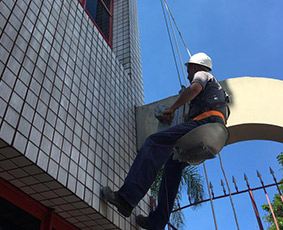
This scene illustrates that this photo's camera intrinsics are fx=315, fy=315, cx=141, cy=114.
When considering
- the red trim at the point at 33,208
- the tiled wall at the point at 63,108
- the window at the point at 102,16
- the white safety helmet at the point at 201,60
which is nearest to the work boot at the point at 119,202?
the tiled wall at the point at 63,108

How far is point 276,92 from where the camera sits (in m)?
4.36

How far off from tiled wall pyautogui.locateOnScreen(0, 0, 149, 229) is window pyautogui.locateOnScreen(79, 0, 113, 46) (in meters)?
1.13

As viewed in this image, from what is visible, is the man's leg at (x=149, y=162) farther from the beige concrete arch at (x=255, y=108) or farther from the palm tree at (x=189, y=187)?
the palm tree at (x=189, y=187)

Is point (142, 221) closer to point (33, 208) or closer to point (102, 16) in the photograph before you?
point (33, 208)

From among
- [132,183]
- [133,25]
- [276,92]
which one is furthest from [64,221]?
[133,25]

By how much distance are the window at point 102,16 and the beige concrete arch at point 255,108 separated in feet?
7.52

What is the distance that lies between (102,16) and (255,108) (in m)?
3.27

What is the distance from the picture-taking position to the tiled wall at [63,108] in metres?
2.41

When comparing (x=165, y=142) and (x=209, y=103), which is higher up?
(x=209, y=103)

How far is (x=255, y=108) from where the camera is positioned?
4.31 meters

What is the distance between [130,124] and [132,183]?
1.57 meters

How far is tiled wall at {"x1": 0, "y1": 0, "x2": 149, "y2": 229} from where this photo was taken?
7.91ft

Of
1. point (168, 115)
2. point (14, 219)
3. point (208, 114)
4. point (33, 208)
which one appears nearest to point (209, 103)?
point (208, 114)

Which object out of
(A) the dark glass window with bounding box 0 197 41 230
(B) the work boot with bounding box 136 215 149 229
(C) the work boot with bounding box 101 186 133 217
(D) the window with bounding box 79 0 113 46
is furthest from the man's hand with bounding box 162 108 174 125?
(D) the window with bounding box 79 0 113 46
